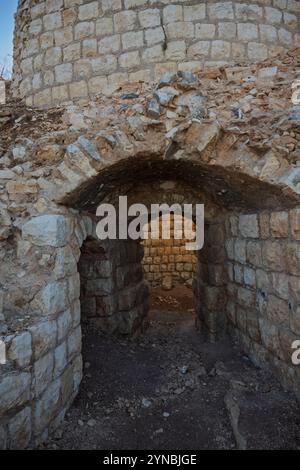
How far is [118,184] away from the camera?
3.42m

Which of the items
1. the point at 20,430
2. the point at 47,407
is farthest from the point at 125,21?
the point at 20,430

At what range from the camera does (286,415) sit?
2.35 metres

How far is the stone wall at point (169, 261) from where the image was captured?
8.73 metres

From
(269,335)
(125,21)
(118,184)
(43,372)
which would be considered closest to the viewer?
(43,372)

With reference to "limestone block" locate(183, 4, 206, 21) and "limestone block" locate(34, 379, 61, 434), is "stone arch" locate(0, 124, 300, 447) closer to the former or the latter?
"limestone block" locate(34, 379, 61, 434)

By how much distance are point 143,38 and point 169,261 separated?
612 centimetres

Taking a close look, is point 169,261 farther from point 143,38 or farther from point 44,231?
point 44,231

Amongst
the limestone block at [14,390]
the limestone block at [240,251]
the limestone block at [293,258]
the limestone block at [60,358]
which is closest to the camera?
the limestone block at [14,390]

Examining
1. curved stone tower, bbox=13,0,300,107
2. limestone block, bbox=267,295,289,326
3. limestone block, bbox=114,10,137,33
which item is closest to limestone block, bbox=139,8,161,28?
curved stone tower, bbox=13,0,300,107

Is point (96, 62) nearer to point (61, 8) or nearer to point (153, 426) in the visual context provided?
point (61, 8)

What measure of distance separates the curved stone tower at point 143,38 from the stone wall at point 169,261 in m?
5.57

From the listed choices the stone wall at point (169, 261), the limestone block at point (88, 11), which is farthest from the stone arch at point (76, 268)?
the stone wall at point (169, 261)

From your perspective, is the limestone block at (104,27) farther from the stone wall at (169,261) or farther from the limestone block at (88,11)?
the stone wall at (169,261)

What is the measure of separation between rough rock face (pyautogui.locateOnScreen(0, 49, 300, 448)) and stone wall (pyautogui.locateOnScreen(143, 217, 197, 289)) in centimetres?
534
